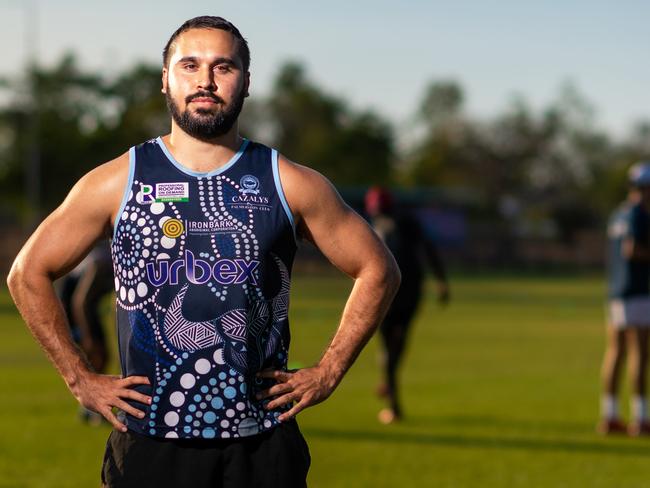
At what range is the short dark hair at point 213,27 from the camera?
3.91 m

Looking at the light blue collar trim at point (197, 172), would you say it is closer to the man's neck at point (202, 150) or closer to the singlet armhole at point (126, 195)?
the man's neck at point (202, 150)

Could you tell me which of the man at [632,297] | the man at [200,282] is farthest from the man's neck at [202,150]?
the man at [632,297]

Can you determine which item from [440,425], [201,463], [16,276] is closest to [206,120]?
[16,276]

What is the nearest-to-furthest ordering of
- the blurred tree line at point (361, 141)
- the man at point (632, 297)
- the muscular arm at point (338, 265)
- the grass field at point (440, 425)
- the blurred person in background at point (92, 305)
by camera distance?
the muscular arm at point (338, 265)
the grass field at point (440, 425)
the man at point (632, 297)
the blurred person in background at point (92, 305)
the blurred tree line at point (361, 141)

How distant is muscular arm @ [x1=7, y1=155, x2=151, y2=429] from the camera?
381cm

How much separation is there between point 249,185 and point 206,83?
1.17 feet

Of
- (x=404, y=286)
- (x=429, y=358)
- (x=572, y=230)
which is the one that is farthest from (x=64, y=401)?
(x=572, y=230)

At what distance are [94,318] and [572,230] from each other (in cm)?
8540

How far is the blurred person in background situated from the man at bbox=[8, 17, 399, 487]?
7.60m

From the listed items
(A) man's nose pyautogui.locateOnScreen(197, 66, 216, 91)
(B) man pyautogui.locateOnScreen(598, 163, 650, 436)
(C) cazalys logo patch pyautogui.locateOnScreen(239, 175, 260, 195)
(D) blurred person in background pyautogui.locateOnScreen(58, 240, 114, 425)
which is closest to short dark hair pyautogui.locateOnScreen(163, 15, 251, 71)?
(A) man's nose pyautogui.locateOnScreen(197, 66, 216, 91)

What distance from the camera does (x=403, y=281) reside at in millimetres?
12117

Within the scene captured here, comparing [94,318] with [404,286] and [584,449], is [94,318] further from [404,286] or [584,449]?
[584,449]

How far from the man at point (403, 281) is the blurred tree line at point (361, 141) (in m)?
46.3

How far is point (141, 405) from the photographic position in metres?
3.82
